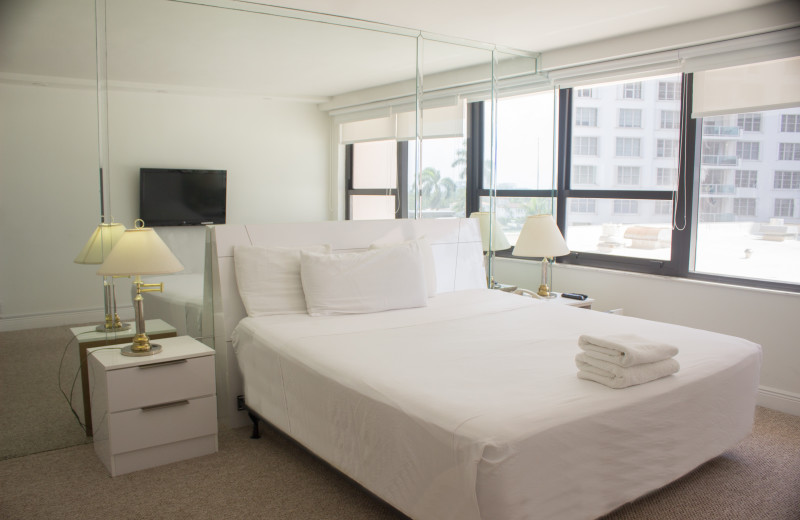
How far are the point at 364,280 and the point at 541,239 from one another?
5.13 feet

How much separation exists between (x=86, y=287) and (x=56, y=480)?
869mm

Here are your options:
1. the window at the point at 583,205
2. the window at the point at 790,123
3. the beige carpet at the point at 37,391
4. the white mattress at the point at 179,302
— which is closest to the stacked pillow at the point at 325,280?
the white mattress at the point at 179,302

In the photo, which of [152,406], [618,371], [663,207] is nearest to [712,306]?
[663,207]

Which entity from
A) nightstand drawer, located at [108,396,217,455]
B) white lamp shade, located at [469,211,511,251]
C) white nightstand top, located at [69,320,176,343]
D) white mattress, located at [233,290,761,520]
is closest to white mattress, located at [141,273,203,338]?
white nightstand top, located at [69,320,176,343]

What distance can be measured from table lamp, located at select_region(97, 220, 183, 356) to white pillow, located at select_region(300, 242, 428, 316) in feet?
2.33

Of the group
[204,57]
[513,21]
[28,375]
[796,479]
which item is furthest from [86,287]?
[796,479]

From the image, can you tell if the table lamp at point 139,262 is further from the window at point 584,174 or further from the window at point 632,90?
the window at point 632,90

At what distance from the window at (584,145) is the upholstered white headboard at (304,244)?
3.73ft

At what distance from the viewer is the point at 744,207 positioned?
3.89 metres

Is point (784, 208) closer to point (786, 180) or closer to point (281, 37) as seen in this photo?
point (786, 180)

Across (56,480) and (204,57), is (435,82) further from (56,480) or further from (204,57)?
(56,480)

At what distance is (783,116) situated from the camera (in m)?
3.66

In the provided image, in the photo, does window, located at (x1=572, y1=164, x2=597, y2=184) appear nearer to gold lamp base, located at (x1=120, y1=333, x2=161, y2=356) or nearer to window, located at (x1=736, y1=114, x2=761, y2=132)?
window, located at (x1=736, y1=114, x2=761, y2=132)

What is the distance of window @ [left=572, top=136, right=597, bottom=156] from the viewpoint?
4.72 metres
